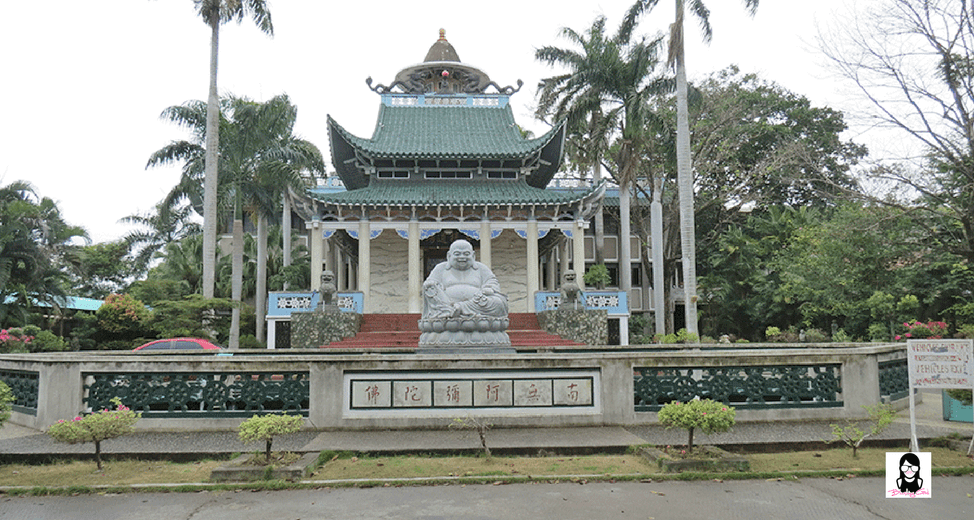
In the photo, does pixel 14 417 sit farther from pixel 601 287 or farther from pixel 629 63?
pixel 629 63

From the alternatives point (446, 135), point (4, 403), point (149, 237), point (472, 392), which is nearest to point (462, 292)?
point (472, 392)

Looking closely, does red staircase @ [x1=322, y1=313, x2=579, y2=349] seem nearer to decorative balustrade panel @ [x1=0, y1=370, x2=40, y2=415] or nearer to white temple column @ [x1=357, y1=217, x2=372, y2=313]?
white temple column @ [x1=357, y1=217, x2=372, y2=313]

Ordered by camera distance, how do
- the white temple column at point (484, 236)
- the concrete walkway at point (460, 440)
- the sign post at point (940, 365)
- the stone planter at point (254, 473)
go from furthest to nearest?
1. the white temple column at point (484, 236)
2. the concrete walkway at point (460, 440)
3. the sign post at point (940, 365)
4. the stone planter at point (254, 473)

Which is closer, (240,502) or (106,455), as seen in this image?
(240,502)

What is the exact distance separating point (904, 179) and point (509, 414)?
13216 millimetres

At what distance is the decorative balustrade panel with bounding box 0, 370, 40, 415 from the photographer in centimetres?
860

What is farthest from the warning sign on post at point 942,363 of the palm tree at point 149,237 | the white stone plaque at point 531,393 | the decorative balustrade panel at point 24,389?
the palm tree at point 149,237

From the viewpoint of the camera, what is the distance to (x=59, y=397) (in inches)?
320

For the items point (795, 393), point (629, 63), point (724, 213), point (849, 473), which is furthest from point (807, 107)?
point (849, 473)

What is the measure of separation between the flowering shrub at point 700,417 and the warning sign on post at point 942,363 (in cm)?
233

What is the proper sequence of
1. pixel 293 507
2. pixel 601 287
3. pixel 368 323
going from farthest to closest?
pixel 601 287 → pixel 368 323 → pixel 293 507

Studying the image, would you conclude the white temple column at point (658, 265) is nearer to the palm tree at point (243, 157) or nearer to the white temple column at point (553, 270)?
the white temple column at point (553, 270)

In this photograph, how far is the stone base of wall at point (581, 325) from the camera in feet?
68.0

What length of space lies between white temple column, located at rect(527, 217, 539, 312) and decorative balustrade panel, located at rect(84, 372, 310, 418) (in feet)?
52.2
